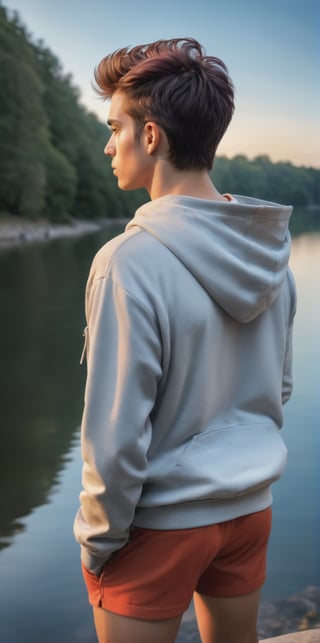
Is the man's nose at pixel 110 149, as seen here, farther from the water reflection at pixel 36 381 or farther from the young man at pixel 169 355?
the water reflection at pixel 36 381

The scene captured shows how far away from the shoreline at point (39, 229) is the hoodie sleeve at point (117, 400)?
44.0 feet

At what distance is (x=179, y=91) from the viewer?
0.80 metres

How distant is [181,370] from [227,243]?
148 mm

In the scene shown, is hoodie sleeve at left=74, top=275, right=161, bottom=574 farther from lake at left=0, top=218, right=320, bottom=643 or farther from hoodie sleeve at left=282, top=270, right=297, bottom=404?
lake at left=0, top=218, right=320, bottom=643

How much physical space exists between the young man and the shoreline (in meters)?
13.3

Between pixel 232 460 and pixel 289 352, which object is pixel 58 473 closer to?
pixel 289 352

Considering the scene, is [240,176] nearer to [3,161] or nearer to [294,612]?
[294,612]

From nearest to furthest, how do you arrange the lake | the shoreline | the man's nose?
the man's nose → the lake → the shoreline

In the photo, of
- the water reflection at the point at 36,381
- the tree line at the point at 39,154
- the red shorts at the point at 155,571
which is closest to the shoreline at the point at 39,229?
the tree line at the point at 39,154

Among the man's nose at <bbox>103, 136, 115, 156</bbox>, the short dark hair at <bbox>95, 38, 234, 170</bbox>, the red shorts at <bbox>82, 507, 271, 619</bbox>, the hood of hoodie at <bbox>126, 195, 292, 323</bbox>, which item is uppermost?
the short dark hair at <bbox>95, 38, 234, 170</bbox>

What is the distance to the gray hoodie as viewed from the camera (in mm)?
770

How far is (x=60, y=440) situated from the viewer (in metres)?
3.87

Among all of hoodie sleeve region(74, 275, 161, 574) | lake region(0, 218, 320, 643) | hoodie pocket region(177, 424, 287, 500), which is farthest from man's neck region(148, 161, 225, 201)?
lake region(0, 218, 320, 643)

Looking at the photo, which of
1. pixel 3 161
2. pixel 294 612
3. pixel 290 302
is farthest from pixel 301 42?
pixel 3 161
